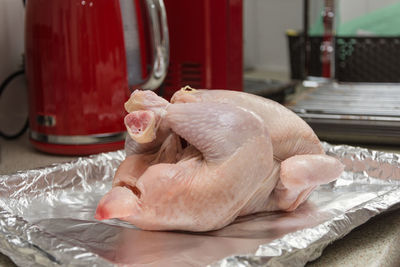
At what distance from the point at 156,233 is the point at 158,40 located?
1.66ft

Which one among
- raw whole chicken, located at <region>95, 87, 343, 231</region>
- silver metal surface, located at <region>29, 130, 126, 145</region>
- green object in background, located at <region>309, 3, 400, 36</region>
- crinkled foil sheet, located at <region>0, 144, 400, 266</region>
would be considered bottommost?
crinkled foil sheet, located at <region>0, 144, 400, 266</region>

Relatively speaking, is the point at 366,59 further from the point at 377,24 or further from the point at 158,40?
the point at 158,40

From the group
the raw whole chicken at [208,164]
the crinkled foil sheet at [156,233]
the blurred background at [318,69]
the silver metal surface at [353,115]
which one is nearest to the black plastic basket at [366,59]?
the blurred background at [318,69]

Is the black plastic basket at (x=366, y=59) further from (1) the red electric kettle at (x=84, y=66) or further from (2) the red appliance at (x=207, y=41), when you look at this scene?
(1) the red electric kettle at (x=84, y=66)

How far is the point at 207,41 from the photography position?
1.31 metres

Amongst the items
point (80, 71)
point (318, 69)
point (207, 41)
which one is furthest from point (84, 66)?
point (318, 69)

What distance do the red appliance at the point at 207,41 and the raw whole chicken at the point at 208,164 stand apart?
0.52 metres

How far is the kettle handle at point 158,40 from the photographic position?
110 cm

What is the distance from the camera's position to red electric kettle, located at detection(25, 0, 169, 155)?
107 centimetres

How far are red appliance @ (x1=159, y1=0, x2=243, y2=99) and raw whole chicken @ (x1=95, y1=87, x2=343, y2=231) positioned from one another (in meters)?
0.52

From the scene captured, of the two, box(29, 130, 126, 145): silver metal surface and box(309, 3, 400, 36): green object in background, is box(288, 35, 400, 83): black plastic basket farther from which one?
box(29, 130, 126, 145): silver metal surface

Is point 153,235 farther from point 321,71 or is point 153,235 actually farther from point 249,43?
point 249,43

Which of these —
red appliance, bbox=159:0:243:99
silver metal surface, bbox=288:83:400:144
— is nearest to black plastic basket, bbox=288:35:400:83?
silver metal surface, bbox=288:83:400:144

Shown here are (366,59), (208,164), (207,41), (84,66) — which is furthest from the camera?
(366,59)
